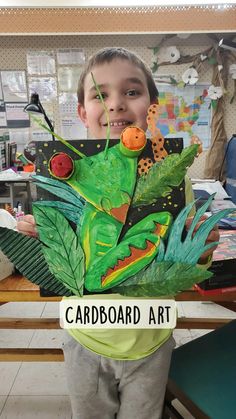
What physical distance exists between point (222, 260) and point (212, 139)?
170 centimetres

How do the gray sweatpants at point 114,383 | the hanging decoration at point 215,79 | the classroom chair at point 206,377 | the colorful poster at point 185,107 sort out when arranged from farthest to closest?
the colorful poster at point 185,107 < the hanging decoration at point 215,79 < the classroom chair at point 206,377 < the gray sweatpants at point 114,383

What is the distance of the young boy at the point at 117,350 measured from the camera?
1.76 feet

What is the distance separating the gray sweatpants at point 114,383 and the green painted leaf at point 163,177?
29cm

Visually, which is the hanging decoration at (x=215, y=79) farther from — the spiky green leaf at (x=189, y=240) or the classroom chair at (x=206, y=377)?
the spiky green leaf at (x=189, y=240)

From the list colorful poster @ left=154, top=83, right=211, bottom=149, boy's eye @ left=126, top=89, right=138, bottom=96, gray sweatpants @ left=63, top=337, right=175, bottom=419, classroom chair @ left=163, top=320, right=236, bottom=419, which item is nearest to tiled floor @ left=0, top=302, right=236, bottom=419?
classroom chair @ left=163, top=320, right=236, bottom=419

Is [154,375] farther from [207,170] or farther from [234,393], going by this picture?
[207,170]

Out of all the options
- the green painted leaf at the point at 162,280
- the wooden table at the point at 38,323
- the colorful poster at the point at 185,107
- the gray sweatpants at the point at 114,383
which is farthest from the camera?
the colorful poster at the point at 185,107

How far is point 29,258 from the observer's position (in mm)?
478

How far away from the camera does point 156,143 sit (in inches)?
18.7

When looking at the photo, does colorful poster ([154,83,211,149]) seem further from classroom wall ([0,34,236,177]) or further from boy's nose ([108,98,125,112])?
boy's nose ([108,98,125,112])

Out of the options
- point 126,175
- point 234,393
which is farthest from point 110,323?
point 234,393

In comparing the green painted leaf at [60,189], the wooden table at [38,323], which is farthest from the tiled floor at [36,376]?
the green painted leaf at [60,189]

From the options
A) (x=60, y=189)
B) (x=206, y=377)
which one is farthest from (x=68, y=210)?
(x=206, y=377)

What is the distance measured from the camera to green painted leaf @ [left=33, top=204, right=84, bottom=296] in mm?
469
